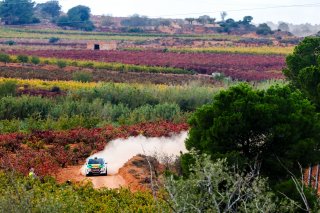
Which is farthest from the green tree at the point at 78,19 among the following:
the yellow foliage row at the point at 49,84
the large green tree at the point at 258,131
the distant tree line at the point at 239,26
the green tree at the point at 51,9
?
the large green tree at the point at 258,131

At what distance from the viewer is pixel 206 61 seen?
73.6 meters

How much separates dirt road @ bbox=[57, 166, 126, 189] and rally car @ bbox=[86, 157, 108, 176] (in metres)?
0.21

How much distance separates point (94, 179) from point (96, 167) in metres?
0.44

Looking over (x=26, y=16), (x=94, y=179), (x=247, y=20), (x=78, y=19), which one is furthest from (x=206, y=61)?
(x=247, y=20)

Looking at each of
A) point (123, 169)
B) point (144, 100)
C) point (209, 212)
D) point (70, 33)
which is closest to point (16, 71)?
point (144, 100)

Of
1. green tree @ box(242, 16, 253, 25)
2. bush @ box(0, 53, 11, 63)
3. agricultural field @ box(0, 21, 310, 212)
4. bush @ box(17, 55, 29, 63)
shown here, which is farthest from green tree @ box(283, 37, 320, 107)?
green tree @ box(242, 16, 253, 25)

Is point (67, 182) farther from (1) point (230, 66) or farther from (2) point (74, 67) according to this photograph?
(1) point (230, 66)

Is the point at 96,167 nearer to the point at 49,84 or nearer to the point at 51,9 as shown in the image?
the point at 49,84

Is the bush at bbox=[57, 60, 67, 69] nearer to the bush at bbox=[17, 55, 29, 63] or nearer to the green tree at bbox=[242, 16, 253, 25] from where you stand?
the bush at bbox=[17, 55, 29, 63]

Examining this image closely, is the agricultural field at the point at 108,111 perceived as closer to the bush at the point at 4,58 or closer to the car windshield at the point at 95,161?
the bush at the point at 4,58

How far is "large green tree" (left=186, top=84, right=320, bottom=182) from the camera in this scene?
14.5m

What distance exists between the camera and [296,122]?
15.0m

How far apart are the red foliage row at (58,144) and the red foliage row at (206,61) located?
32215 mm

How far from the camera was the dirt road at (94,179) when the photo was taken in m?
20.9
